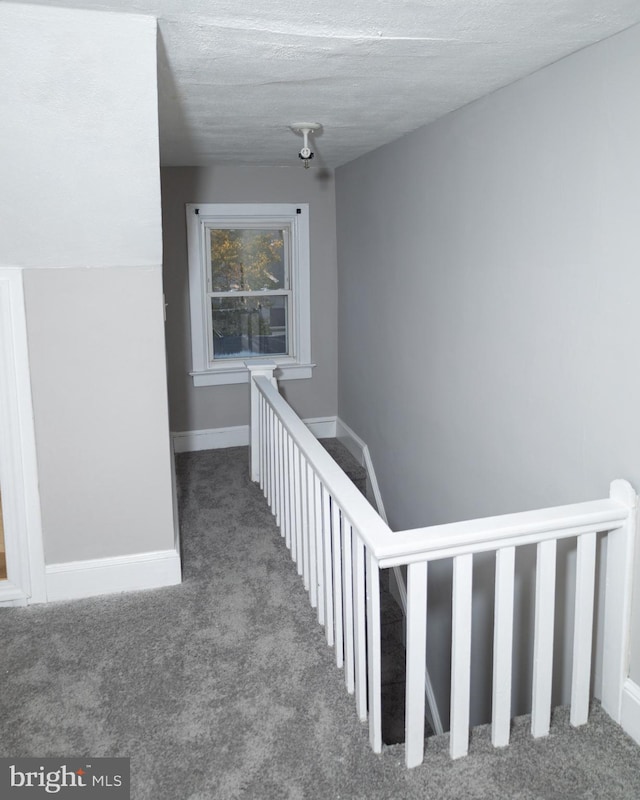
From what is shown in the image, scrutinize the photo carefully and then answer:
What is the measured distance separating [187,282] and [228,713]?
3.58m

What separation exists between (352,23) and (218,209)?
128 inches

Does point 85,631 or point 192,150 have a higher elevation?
point 192,150

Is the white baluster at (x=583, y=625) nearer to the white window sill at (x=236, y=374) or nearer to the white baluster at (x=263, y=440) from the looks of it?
the white baluster at (x=263, y=440)

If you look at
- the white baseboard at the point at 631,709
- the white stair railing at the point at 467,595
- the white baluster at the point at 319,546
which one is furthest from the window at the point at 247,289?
the white baseboard at the point at 631,709

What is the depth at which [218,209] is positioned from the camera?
17.0 ft

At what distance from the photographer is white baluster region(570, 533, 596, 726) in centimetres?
217

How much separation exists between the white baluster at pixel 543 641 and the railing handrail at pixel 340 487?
499 mm

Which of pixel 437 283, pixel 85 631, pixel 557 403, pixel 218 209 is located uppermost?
pixel 218 209

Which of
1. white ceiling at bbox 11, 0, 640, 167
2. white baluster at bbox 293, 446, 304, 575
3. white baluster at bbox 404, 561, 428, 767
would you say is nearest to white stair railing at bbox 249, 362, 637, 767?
white baluster at bbox 404, 561, 428, 767

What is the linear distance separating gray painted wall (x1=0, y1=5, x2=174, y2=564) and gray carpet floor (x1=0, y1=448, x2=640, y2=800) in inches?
15.7

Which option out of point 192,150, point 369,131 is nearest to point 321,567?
point 369,131

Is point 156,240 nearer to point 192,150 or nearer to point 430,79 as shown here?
point 430,79

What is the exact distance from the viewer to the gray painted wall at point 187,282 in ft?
16.9

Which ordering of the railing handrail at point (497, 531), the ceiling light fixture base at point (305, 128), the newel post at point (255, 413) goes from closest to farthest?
the railing handrail at point (497, 531)
the ceiling light fixture base at point (305, 128)
the newel post at point (255, 413)
